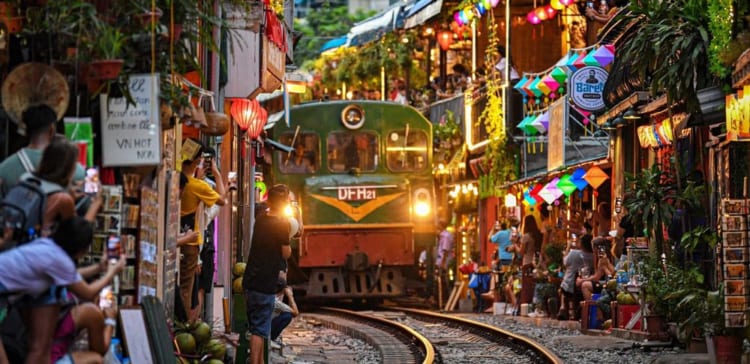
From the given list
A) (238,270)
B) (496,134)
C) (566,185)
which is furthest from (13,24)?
(496,134)

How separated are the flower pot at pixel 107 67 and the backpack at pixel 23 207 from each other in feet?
3.26

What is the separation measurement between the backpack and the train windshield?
63.3ft

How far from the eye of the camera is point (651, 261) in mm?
15930

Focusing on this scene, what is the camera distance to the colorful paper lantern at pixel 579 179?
22.4 metres

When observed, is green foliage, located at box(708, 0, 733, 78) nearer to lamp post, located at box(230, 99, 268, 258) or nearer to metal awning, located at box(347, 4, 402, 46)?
lamp post, located at box(230, 99, 268, 258)

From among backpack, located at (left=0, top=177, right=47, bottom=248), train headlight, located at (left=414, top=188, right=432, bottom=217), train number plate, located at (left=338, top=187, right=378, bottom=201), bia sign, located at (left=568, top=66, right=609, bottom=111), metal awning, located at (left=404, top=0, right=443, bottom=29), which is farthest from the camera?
metal awning, located at (left=404, top=0, right=443, bottom=29)

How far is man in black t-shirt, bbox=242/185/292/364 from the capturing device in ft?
39.9

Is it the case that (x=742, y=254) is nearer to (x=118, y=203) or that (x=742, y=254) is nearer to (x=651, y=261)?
(x=651, y=261)

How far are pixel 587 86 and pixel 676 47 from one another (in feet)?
23.7

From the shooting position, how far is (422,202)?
26.2 meters

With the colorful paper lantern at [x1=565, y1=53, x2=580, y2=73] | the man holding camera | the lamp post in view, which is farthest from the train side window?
the man holding camera

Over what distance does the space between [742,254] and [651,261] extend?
3362 millimetres

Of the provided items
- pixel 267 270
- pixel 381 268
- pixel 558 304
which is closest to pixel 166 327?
pixel 267 270

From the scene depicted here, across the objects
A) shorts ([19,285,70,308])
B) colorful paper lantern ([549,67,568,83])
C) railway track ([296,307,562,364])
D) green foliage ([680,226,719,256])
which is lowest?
railway track ([296,307,562,364])
